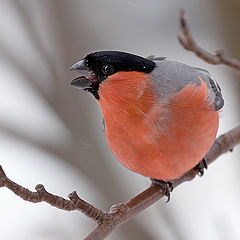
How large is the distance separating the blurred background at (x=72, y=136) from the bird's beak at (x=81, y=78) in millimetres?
670

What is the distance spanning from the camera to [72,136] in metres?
2.28

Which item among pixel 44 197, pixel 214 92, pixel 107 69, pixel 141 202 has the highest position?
pixel 107 69

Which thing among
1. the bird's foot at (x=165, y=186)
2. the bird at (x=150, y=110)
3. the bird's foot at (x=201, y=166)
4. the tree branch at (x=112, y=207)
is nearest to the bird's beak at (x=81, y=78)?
the bird at (x=150, y=110)

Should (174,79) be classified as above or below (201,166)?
above

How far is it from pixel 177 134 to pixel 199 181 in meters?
1.67

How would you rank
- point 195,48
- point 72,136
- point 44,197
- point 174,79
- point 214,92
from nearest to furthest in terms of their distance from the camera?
point 44,197, point 195,48, point 174,79, point 214,92, point 72,136

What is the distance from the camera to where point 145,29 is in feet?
11.8

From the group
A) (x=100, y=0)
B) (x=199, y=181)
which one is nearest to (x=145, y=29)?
(x=100, y=0)

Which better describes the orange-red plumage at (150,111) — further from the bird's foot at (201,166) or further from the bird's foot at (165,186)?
the bird's foot at (201,166)

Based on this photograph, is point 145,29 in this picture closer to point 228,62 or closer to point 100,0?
point 100,0

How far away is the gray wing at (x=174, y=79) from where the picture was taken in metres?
1.40

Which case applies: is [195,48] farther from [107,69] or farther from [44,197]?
[44,197]

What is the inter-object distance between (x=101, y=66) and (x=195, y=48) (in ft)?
0.81

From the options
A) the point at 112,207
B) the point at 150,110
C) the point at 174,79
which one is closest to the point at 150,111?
the point at 150,110
